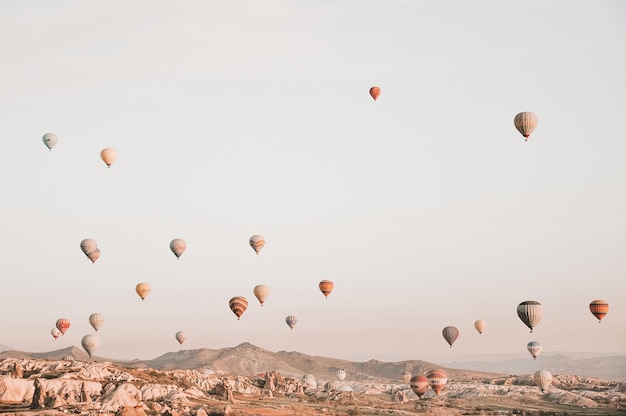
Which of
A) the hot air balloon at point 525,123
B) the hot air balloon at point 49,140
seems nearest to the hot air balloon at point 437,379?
the hot air balloon at point 525,123

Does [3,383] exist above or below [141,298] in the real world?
below

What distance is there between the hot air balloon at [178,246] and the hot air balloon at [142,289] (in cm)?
1177

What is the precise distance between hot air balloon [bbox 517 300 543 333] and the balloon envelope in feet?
247

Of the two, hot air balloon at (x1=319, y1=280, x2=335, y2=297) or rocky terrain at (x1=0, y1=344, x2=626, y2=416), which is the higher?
hot air balloon at (x1=319, y1=280, x2=335, y2=297)

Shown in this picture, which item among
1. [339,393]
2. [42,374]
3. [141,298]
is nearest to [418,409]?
[339,393]

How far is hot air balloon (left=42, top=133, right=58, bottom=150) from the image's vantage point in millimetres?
150875

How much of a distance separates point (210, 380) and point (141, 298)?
3276 centimetres

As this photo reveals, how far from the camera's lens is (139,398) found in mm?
135375

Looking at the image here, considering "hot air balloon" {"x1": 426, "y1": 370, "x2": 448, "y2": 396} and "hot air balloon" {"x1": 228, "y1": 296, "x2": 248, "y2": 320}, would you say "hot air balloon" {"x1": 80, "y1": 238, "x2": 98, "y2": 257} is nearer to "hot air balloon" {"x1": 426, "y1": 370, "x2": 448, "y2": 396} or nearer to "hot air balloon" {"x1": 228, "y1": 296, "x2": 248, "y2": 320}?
"hot air balloon" {"x1": 228, "y1": 296, "x2": 248, "y2": 320}

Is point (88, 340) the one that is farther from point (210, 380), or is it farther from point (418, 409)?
point (418, 409)

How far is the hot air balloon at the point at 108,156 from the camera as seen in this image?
143m

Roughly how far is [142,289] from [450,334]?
212 feet

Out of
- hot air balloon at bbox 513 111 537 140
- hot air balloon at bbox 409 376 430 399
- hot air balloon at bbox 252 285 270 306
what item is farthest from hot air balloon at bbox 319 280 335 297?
hot air balloon at bbox 513 111 537 140

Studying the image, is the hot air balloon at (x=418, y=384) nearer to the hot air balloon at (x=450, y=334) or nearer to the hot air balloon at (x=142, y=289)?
the hot air balloon at (x=450, y=334)
